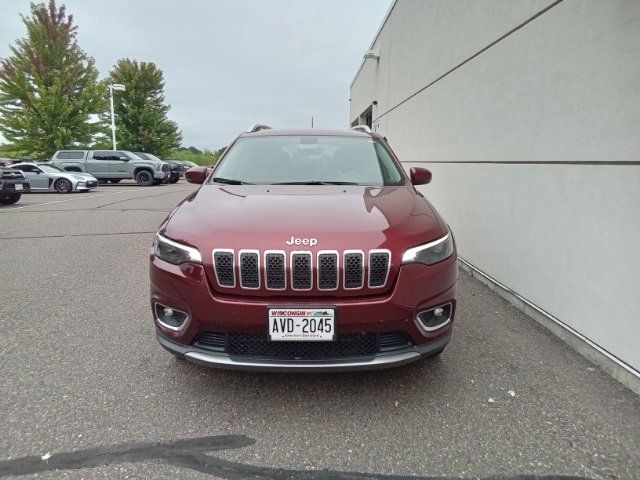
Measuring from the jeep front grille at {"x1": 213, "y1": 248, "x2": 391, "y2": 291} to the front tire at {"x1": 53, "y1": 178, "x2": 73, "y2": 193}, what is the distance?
17.7m

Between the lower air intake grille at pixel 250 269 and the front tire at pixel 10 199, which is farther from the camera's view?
the front tire at pixel 10 199

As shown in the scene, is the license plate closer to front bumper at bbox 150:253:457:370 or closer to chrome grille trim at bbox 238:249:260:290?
front bumper at bbox 150:253:457:370

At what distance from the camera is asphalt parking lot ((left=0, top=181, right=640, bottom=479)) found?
1.91 m

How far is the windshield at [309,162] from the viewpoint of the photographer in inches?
125

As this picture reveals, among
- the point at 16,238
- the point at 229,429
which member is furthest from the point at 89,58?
the point at 229,429

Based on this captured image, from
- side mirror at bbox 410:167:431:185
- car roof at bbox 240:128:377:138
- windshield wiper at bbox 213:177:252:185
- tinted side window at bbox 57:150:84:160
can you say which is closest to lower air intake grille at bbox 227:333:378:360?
windshield wiper at bbox 213:177:252:185

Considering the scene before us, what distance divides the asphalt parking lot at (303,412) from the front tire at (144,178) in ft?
64.6

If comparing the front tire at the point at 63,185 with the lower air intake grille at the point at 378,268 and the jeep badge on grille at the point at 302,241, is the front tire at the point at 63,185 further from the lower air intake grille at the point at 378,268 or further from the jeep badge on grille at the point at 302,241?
the lower air intake grille at the point at 378,268

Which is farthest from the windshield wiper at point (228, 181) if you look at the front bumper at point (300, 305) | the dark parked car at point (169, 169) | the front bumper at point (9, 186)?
the dark parked car at point (169, 169)

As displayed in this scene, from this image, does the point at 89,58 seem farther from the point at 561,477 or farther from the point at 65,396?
the point at 561,477

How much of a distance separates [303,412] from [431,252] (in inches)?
46.7

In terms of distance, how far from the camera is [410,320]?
2.15 metres

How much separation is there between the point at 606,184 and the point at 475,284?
209 centimetres

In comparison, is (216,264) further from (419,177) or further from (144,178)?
(144,178)
